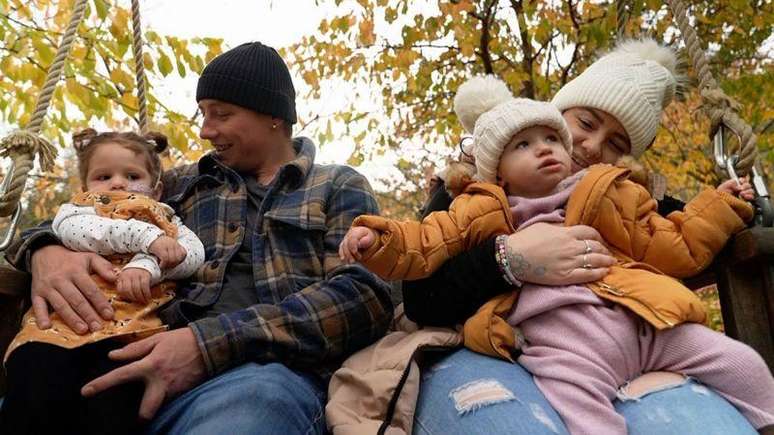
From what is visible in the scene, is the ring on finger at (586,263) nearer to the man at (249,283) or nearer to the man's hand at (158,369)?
the man at (249,283)

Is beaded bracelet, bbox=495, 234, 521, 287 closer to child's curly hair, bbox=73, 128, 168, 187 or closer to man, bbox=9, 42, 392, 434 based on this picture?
man, bbox=9, 42, 392, 434

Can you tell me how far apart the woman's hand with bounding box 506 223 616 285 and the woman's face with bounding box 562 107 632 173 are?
0.32m

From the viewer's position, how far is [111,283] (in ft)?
4.78

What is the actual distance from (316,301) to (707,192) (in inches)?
35.0

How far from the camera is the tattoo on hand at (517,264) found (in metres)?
1.33

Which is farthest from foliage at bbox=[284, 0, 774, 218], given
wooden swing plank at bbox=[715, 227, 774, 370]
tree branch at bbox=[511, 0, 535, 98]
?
wooden swing plank at bbox=[715, 227, 774, 370]

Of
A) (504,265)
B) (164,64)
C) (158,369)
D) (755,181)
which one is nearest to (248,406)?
(158,369)

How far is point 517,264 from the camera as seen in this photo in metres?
1.33

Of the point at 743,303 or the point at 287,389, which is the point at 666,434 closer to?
the point at 743,303

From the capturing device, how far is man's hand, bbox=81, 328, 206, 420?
1250 mm

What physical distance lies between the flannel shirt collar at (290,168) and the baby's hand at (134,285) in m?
0.40

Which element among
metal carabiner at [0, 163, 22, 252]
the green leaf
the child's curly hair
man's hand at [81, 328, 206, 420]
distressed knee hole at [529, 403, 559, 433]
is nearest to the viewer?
distressed knee hole at [529, 403, 559, 433]

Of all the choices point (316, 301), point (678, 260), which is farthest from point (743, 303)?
point (316, 301)

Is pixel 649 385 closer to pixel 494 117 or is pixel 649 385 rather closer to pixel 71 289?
pixel 494 117
